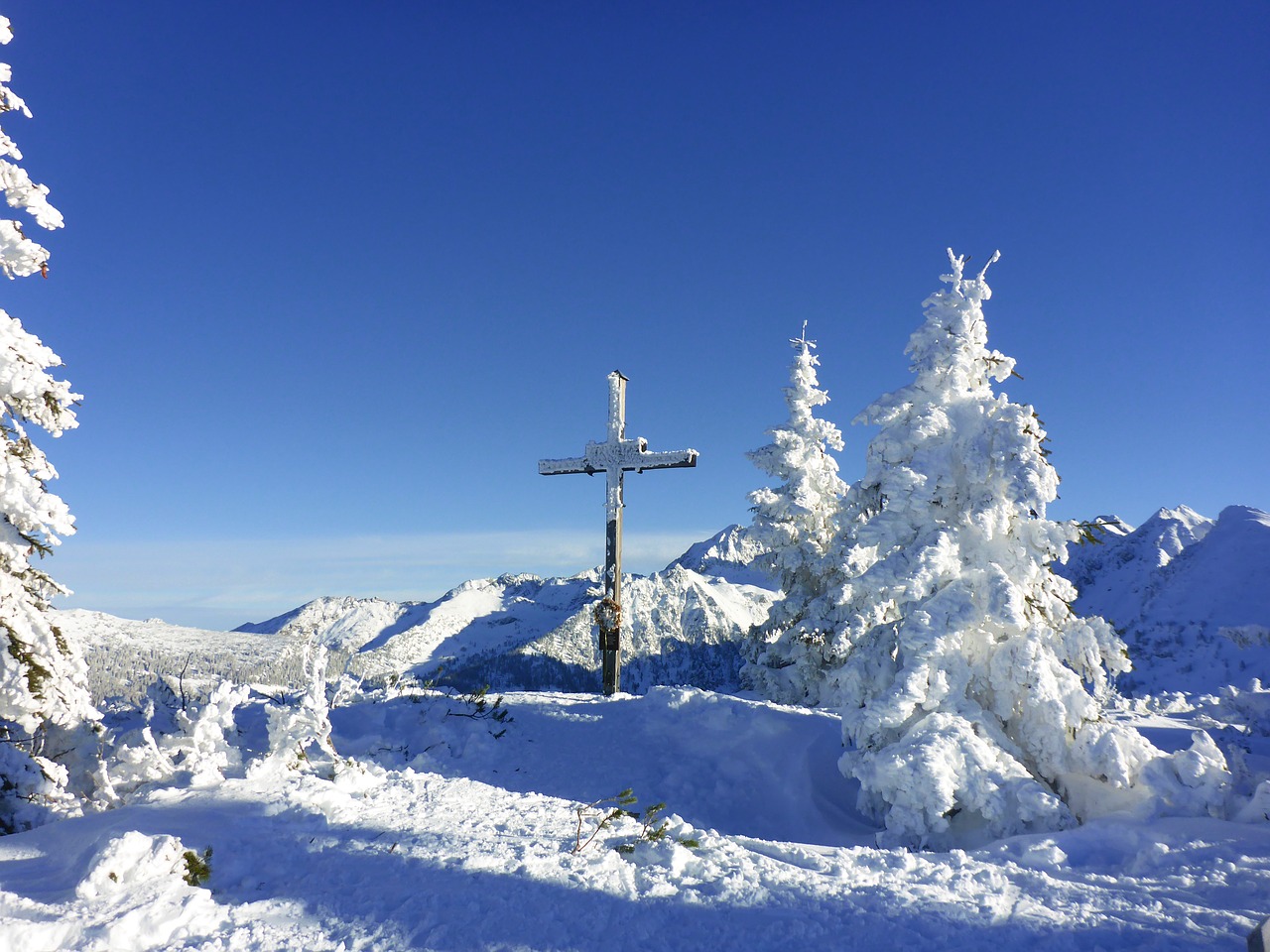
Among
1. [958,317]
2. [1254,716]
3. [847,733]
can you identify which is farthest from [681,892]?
[1254,716]

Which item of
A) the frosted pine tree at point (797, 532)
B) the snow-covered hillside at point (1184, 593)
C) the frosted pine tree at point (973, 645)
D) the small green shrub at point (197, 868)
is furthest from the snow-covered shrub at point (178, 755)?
the snow-covered hillside at point (1184, 593)

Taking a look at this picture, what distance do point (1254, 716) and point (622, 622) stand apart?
13412 mm

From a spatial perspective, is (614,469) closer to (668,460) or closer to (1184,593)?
(668,460)

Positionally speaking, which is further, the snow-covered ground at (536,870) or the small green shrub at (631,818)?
the small green shrub at (631,818)

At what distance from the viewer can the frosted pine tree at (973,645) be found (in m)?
9.77

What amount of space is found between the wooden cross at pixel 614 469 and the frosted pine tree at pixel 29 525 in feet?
37.1

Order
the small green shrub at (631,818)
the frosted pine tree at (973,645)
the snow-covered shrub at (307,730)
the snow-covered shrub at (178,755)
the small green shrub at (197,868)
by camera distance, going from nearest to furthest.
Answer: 1. the small green shrub at (197,868)
2. the small green shrub at (631,818)
3. the snow-covered shrub at (178,755)
4. the snow-covered shrub at (307,730)
5. the frosted pine tree at (973,645)

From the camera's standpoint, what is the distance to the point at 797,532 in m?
22.1

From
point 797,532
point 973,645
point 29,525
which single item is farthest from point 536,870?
point 797,532

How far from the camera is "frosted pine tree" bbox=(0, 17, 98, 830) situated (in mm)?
7973

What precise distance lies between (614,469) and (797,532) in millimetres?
7281

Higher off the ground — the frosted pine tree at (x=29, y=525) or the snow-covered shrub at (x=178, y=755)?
the frosted pine tree at (x=29, y=525)

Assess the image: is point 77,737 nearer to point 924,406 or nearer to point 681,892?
point 681,892

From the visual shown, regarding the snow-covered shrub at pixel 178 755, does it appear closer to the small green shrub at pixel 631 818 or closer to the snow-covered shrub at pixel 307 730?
the snow-covered shrub at pixel 307 730
